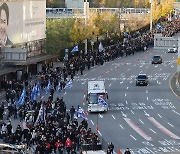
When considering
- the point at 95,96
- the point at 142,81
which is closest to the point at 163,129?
the point at 95,96

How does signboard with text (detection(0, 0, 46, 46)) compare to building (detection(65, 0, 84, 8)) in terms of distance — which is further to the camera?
building (detection(65, 0, 84, 8))

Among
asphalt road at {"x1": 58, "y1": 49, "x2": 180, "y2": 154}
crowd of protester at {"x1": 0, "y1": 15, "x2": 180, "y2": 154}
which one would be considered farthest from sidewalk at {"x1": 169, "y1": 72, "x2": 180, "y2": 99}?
crowd of protester at {"x1": 0, "y1": 15, "x2": 180, "y2": 154}

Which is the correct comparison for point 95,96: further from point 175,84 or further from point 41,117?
point 175,84

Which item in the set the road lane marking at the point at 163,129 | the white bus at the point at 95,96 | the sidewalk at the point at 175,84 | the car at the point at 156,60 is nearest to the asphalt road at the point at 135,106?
the road lane marking at the point at 163,129

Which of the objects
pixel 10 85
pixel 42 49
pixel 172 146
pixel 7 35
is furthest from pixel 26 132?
pixel 42 49

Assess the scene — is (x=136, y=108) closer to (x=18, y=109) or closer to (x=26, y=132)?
(x=18, y=109)

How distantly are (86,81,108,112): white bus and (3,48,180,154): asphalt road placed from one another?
582mm

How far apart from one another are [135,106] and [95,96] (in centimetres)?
420

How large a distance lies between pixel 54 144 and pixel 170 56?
5942cm

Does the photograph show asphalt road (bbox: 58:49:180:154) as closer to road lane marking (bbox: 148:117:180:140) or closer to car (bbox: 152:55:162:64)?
road lane marking (bbox: 148:117:180:140)

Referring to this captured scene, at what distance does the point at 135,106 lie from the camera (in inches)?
2266

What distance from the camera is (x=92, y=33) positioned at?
10412 cm

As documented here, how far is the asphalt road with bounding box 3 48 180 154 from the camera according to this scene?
1742 inches

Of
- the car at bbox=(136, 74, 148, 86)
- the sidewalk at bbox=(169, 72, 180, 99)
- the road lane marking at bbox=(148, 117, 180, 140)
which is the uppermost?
the car at bbox=(136, 74, 148, 86)
